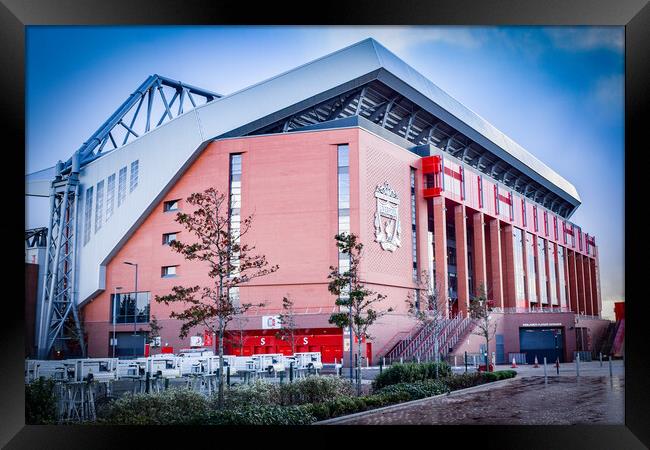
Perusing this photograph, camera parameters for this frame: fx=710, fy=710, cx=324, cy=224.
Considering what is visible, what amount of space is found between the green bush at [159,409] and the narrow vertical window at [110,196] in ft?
54.5

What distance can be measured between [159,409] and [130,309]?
17.5m

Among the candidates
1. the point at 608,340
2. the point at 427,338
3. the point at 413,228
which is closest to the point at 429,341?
the point at 427,338

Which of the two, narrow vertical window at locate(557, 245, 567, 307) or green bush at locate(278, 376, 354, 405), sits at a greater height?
narrow vertical window at locate(557, 245, 567, 307)

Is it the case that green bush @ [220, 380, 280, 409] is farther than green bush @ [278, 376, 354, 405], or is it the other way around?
green bush @ [278, 376, 354, 405]

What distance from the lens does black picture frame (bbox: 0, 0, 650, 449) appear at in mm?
14594

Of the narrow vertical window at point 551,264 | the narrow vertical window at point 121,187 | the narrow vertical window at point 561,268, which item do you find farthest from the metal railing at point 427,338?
the narrow vertical window at point 121,187

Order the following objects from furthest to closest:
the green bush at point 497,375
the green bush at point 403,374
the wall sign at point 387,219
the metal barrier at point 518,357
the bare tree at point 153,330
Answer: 1. the metal barrier at point 518,357
2. the wall sign at point 387,219
3. the bare tree at point 153,330
4. the green bush at point 497,375
5. the green bush at point 403,374

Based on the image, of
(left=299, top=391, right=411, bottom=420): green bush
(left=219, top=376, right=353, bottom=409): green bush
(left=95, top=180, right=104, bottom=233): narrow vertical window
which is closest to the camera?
(left=299, top=391, right=411, bottom=420): green bush

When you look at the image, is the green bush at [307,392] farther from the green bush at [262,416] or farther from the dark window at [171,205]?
the dark window at [171,205]

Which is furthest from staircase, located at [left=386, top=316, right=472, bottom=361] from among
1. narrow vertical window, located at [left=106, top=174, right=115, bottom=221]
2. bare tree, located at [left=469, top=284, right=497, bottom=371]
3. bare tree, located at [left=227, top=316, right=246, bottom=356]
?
narrow vertical window, located at [left=106, top=174, right=115, bottom=221]

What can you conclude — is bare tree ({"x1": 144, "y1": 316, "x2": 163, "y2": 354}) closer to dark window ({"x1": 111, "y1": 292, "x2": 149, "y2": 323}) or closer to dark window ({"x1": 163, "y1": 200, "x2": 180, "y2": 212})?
dark window ({"x1": 111, "y1": 292, "x2": 149, "y2": 323})

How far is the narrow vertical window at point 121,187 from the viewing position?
32250 millimetres

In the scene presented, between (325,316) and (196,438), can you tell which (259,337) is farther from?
(196,438)

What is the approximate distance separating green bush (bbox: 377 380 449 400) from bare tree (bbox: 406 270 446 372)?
1050 cm
